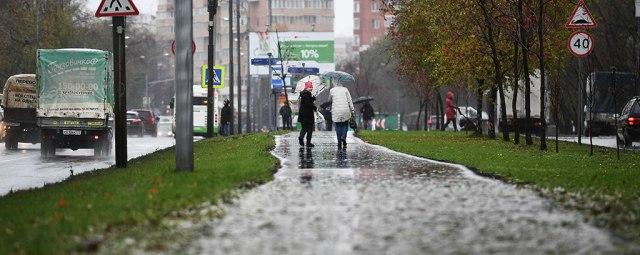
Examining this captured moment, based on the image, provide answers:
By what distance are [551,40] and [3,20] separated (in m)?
39.8

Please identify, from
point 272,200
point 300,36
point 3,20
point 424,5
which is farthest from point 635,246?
point 300,36

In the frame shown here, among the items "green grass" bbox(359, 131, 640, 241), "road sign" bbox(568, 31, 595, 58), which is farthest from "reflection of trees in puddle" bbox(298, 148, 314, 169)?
"road sign" bbox(568, 31, 595, 58)

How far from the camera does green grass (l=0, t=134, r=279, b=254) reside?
34.0 ft

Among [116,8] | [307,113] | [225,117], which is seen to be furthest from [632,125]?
[225,117]

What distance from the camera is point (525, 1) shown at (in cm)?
3447

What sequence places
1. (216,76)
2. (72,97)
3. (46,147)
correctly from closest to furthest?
(72,97)
(46,147)
(216,76)

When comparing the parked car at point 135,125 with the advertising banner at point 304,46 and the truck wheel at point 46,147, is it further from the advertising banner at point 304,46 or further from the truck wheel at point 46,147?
the truck wheel at point 46,147

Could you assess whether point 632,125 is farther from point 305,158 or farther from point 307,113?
point 305,158

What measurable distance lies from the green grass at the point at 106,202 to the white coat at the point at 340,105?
781cm

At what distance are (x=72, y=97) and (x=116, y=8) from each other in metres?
14.3

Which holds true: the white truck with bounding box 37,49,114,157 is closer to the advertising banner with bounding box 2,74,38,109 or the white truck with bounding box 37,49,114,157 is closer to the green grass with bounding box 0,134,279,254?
the advertising banner with bounding box 2,74,38,109

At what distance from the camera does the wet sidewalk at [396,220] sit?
9.52 meters

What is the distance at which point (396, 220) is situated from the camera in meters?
11.3

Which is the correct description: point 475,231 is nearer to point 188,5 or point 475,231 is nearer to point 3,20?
point 188,5
